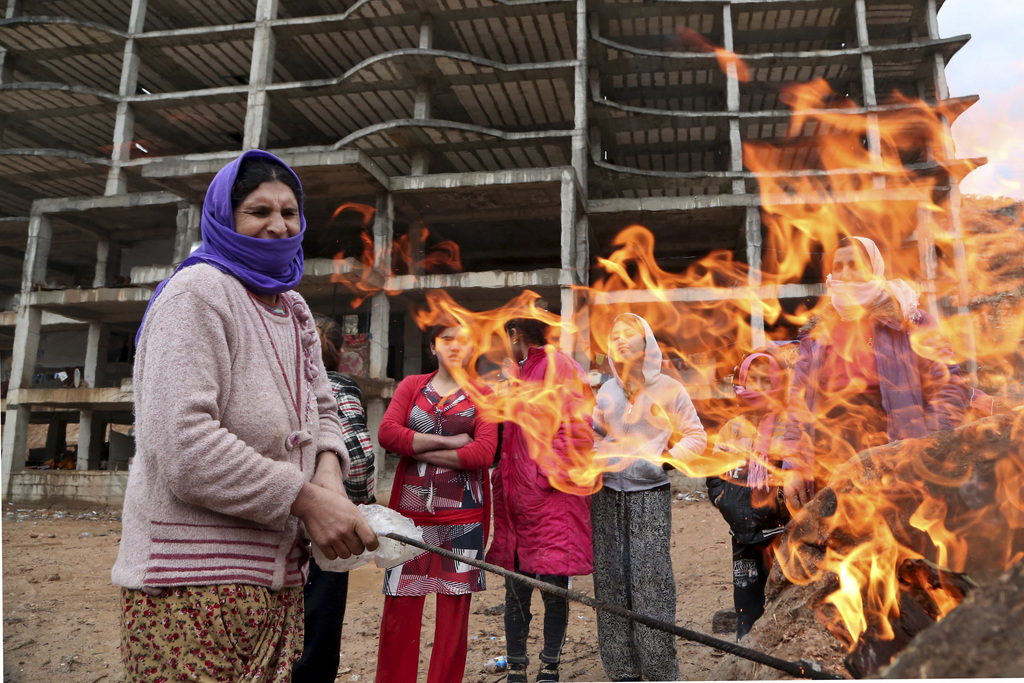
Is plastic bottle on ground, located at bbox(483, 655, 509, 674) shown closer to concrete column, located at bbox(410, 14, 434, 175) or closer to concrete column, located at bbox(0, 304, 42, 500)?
concrete column, located at bbox(410, 14, 434, 175)

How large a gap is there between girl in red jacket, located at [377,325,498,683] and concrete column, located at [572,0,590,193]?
47.9 feet

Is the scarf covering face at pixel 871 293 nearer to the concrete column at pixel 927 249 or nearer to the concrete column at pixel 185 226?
the concrete column at pixel 927 249

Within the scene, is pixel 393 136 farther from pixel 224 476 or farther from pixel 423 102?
pixel 224 476

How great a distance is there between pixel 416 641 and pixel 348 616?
309cm

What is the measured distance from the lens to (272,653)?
1.68 m

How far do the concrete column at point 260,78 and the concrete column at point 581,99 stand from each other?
384 inches

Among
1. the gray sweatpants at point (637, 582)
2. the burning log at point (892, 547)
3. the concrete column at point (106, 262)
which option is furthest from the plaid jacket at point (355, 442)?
the concrete column at point (106, 262)

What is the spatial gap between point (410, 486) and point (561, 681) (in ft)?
5.70

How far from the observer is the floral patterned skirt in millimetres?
1517

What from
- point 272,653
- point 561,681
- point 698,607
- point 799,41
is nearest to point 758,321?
point 799,41

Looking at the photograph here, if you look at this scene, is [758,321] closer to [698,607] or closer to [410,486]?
[698,607]

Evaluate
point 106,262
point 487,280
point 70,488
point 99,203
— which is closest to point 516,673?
point 487,280

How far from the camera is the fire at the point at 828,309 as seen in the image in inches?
84.2

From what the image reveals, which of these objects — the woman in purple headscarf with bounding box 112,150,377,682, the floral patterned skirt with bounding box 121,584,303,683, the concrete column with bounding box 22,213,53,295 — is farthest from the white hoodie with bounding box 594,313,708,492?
the concrete column with bounding box 22,213,53,295
